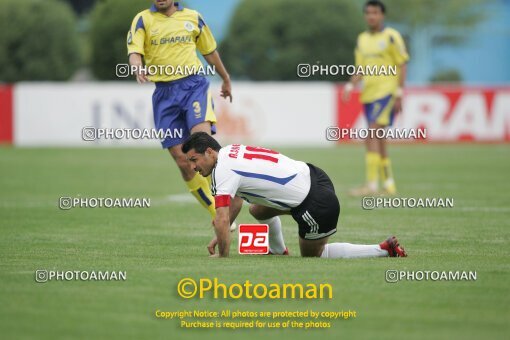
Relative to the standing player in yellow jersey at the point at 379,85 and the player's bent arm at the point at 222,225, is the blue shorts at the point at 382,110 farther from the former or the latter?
the player's bent arm at the point at 222,225

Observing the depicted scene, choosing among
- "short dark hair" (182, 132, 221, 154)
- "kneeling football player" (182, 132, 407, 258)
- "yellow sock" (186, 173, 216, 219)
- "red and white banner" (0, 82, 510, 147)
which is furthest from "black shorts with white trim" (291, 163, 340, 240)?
"red and white banner" (0, 82, 510, 147)

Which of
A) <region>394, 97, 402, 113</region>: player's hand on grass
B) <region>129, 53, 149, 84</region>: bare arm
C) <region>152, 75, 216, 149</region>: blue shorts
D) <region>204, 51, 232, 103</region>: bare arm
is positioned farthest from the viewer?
<region>394, 97, 402, 113</region>: player's hand on grass

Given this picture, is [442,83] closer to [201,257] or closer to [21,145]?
[21,145]

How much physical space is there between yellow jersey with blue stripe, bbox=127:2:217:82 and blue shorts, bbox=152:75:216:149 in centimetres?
11

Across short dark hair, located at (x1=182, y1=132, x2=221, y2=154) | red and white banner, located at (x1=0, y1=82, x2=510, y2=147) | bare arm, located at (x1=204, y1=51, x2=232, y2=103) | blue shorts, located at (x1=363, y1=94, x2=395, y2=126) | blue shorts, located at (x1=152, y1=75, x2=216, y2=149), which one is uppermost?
red and white banner, located at (x1=0, y1=82, x2=510, y2=147)

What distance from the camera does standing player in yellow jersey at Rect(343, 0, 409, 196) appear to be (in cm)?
1727

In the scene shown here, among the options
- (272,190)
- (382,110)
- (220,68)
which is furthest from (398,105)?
(272,190)

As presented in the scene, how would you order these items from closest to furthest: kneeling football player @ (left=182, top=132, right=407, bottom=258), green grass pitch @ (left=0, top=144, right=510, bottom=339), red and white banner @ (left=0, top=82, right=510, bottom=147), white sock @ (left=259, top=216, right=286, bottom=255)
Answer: green grass pitch @ (left=0, top=144, right=510, bottom=339) → kneeling football player @ (left=182, top=132, right=407, bottom=258) → white sock @ (left=259, top=216, right=286, bottom=255) → red and white banner @ (left=0, top=82, right=510, bottom=147)

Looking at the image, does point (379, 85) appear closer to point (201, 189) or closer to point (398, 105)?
point (398, 105)

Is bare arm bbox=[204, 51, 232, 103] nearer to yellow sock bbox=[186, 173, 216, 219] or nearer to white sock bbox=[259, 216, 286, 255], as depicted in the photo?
yellow sock bbox=[186, 173, 216, 219]

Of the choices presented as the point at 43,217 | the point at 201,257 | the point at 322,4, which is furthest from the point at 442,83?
the point at 201,257

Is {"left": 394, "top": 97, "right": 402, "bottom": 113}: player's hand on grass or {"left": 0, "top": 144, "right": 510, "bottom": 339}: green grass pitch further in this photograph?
{"left": 394, "top": 97, "right": 402, "bottom": 113}: player's hand on grass

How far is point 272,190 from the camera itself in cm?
957

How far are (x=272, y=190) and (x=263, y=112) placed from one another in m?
22.1
